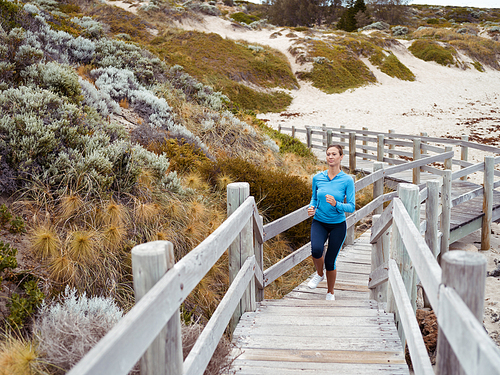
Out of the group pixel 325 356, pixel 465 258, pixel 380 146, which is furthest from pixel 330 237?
pixel 380 146

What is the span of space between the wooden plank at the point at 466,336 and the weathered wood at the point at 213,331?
1.09 m

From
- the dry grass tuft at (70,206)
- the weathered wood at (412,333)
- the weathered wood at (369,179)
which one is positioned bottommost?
the weathered wood at (412,333)

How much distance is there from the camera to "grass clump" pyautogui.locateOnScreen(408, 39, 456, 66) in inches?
1354

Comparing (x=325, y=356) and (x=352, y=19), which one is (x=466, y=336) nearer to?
(x=325, y=356)

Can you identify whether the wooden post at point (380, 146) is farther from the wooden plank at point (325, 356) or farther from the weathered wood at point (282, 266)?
the wooden plank at point (325, 356)

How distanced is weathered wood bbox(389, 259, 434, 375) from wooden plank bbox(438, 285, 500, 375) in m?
0.48

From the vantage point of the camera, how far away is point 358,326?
117 inches

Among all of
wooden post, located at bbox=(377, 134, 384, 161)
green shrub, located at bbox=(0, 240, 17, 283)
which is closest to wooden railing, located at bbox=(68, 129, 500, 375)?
green shrub, located at bbox=(0, 240, 17, 283)

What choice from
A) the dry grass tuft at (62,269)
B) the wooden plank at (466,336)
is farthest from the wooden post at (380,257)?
the dry grass tuft at (62,269)

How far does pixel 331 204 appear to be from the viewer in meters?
3.71

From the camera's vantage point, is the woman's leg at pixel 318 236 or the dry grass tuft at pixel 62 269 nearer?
the dry grass tuft at pixel 62 269

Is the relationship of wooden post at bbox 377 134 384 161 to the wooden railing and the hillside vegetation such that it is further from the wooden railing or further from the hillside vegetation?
the wooden railing

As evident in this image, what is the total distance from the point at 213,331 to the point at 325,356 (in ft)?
3.12

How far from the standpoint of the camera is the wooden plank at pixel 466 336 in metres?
0.94
